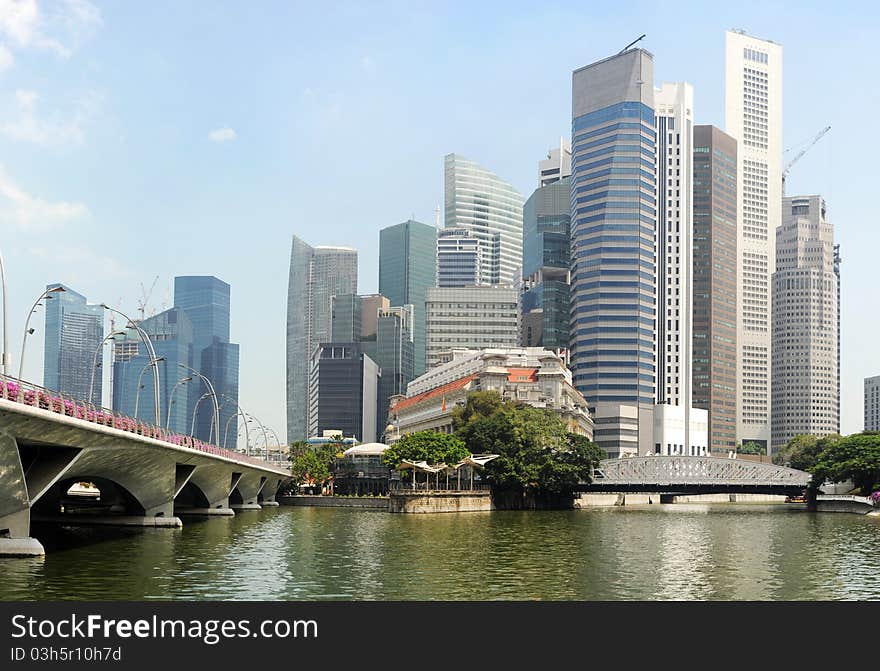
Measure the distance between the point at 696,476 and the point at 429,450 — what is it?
6317 centimetres

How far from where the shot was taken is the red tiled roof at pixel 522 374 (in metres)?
185

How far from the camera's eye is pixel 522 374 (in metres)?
188

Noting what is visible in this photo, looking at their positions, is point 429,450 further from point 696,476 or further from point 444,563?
point 444,563

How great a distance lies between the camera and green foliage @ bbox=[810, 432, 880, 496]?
440ft

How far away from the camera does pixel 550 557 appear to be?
62938mm

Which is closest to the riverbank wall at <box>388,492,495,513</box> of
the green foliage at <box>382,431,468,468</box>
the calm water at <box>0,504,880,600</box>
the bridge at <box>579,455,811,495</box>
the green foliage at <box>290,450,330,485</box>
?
the green foliage at <box>382,431,468,468</box>

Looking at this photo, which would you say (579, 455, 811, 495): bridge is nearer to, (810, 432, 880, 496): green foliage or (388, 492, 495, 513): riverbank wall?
(810, 432, 880, 496): green foliage

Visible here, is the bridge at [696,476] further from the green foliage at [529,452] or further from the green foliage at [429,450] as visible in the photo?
the green foliage at [429,450]

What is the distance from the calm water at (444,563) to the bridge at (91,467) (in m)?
3.14

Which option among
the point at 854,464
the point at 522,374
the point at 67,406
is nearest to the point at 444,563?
the point at 67,406

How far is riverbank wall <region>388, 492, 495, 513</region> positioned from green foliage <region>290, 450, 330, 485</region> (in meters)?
35.4
